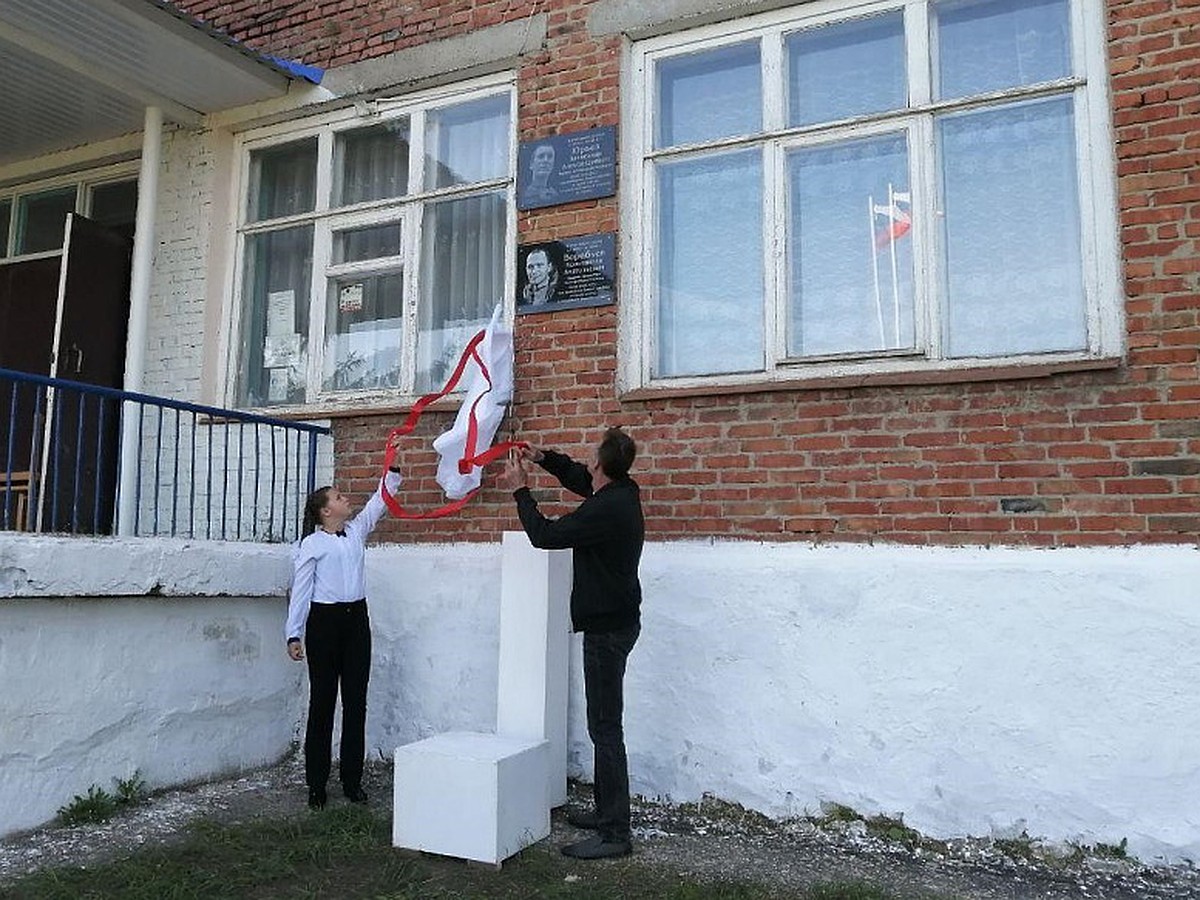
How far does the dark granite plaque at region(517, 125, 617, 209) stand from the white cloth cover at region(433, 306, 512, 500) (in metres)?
0.74

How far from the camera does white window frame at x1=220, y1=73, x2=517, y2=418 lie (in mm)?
6082

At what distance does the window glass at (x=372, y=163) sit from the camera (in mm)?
6449

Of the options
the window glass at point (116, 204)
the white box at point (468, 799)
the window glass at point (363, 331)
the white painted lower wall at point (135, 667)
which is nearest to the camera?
the white box at point (468, 799)

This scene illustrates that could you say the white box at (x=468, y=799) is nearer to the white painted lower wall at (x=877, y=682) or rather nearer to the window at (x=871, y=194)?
the white painted lower wall at (x=877, y=682)

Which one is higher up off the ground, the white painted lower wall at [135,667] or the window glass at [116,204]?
the window glass at [116,204]

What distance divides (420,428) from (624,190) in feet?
5.73

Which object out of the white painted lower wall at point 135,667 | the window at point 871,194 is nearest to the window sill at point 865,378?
the window at point 871,194

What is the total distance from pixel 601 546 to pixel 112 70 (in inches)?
172

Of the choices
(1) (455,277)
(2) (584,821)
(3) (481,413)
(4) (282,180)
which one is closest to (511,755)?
(2) (584,821)

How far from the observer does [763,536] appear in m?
4.96

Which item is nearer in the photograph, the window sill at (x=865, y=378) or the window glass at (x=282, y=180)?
the window sill at (x=865, y=378)

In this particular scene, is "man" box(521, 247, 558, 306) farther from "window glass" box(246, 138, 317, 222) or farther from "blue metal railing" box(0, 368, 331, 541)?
"window glass" box(246, 138, 317, 222)

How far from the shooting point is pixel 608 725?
14.3 ft

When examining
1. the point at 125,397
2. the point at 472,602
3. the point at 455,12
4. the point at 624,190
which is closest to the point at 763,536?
the point at 472,602
